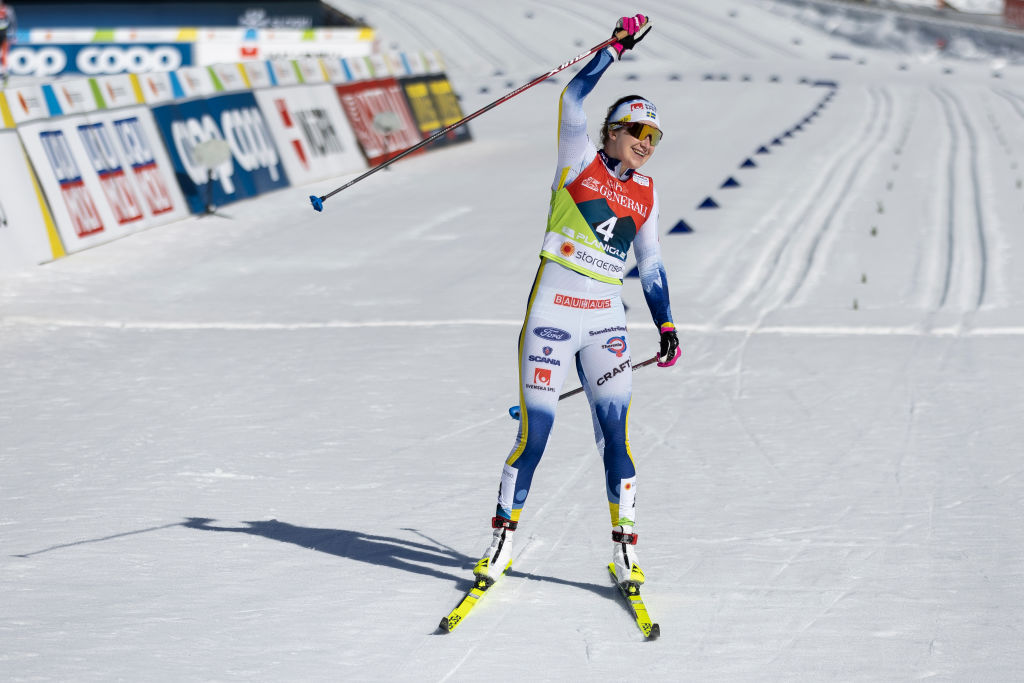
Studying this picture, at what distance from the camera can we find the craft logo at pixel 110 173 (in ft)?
44.7

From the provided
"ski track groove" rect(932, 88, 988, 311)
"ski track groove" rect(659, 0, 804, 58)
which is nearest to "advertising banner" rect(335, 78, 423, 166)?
"ski track groove" rect(932, 88, 988, 311)

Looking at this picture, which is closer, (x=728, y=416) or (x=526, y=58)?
(x=728, y=416)

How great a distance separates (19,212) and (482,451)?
7062 mm

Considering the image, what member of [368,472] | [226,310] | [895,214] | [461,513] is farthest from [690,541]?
[895,214]

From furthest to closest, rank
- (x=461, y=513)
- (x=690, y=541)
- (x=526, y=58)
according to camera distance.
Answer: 1. (x=526, y=58)
2. (x=461, y=513)
3. (x=690, y=541)

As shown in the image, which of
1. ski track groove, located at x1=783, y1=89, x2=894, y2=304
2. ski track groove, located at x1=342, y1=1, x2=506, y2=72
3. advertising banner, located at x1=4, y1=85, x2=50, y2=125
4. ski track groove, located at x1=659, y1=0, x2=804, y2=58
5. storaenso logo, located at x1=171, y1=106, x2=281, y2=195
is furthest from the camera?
ski track groove, located at x1=659, y1=0, x2=804, y2=58

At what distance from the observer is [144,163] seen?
14.6 m

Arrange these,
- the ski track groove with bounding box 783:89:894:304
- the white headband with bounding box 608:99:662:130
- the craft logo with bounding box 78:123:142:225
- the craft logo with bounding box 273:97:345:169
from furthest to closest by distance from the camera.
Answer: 1. the craft logo with bounding box 273:97:345:169
2. the craft logo with bounding box 78:123:142:225
3. the ski track groove with bounding box 783:89:894:304
4. the white headband with bounding box 608:99:662:130

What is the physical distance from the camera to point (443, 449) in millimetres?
7523

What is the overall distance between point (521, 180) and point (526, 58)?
21.4 m

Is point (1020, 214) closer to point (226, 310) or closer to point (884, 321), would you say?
point (884, 321)

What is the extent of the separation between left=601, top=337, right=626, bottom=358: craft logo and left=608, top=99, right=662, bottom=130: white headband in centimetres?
84

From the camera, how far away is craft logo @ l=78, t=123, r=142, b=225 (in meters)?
13.6

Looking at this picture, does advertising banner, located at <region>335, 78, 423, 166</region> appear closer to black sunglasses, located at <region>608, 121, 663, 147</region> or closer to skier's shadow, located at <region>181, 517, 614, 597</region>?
skier's shadow, located at <region>181, 517, 614, 597</region>
